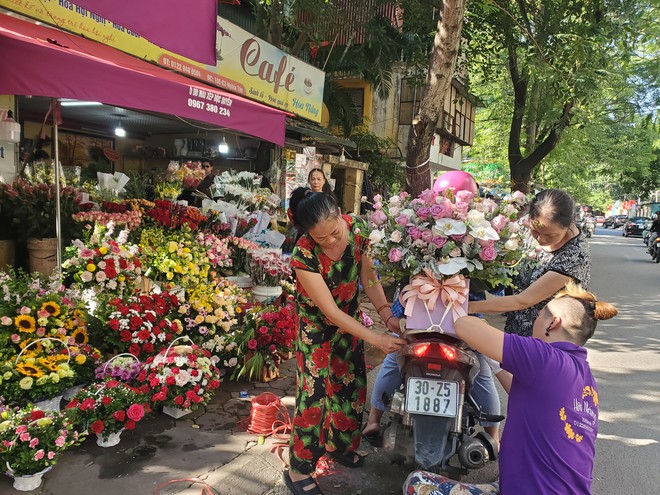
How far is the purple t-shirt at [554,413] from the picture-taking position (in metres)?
1.84

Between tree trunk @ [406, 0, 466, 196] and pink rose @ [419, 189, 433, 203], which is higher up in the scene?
tree trunk @ [406, 0, 466, 196]

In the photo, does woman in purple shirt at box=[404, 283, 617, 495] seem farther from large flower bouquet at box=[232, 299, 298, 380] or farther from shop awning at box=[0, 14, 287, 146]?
shop awning at box=[0, 14, 287, 146]

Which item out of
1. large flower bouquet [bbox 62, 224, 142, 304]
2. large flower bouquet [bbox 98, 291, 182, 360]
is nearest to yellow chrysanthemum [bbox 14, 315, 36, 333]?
large flower bouquet [bbox 98, 291, 182, 360]

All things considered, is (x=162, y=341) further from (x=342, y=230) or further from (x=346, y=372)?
(x=342, y=230)

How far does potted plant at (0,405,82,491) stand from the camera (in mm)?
2414

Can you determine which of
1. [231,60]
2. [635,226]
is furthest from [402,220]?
[635,226]

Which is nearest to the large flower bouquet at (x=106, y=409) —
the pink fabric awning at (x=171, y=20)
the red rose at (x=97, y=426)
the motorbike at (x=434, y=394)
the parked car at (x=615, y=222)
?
the red rose at (x=97, y=426)

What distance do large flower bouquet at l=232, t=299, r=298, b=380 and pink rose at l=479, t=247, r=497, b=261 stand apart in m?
2.10

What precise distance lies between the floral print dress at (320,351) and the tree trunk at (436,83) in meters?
2.98

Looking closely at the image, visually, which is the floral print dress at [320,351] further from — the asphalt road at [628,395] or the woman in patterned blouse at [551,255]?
the asphalt road at [628,395]

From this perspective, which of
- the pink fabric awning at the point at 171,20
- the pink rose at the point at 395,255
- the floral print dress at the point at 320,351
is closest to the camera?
the pink rose at the point at 395,255

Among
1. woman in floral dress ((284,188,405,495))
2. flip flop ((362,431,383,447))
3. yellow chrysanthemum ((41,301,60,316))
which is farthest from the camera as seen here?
flip flop ((362,431,383,447))

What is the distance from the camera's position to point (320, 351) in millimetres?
2668

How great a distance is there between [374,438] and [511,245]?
1.78 meters
